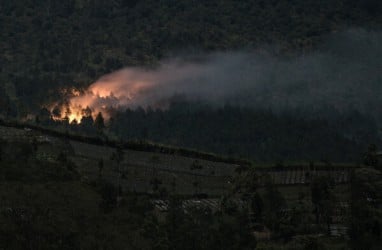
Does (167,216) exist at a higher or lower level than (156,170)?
lower

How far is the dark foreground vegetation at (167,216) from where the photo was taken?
75.5 meters

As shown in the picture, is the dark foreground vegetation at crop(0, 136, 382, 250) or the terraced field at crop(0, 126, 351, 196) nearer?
the dark foreground vegetation at crop(0, 136, 382, 250)

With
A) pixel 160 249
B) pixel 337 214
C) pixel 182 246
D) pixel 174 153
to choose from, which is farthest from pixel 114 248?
pixel 174 153

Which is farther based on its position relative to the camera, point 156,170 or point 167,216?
point 156,170

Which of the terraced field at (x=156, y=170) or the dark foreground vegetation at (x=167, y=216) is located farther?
the terraced field at (x=156, y=170)

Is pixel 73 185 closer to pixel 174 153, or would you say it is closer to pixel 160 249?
pixel 160 249

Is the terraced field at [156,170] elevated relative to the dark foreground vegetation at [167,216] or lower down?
elevated

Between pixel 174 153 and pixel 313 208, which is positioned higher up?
pixel 174 153

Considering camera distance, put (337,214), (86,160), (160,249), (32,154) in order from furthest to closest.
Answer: (86,160) < (337,214) < (32,154) < (160,249)

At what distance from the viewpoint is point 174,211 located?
342ft

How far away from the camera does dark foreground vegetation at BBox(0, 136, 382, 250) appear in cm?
7553

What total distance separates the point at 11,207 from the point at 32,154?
38.5 meters

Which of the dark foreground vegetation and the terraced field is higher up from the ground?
the terraced field

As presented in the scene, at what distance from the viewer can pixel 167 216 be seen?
102000 mm
